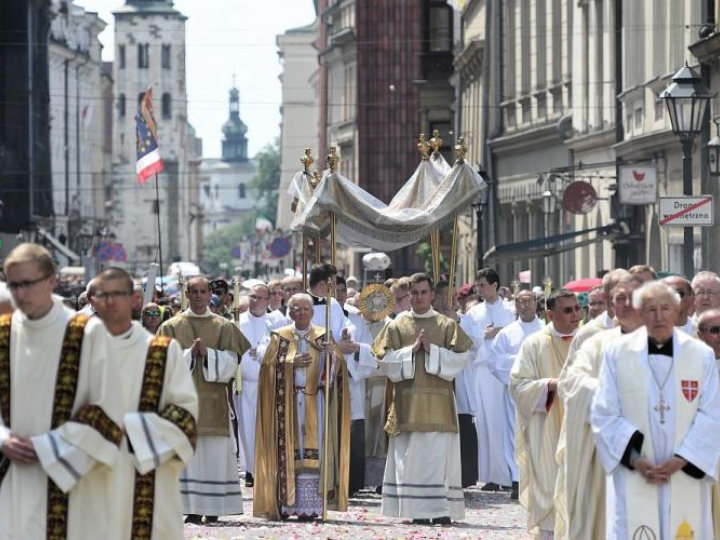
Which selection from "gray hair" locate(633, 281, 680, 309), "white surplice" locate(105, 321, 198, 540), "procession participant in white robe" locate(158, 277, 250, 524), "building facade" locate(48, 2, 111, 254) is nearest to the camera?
"white surplice" locate(105, 321, 198, 540)

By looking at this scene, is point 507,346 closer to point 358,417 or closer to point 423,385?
point 358,417

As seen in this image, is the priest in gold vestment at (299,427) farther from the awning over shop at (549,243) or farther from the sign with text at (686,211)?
the awning over shop at (549,243)

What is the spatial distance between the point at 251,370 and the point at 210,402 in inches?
129

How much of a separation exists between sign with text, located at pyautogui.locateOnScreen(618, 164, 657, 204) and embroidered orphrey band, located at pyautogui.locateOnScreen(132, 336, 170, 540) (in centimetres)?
1970

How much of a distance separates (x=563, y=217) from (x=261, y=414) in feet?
80.6

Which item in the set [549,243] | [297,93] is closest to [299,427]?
[549,243]

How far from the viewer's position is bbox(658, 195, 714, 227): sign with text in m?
19.0

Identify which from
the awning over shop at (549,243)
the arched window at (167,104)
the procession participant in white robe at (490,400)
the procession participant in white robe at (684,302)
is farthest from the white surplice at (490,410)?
the arched window at (167,104)

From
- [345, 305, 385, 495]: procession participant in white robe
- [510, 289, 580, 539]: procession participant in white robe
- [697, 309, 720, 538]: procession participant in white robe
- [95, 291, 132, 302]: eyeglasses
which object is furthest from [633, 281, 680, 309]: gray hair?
[345, 305, 385, 495]: procession participant in white robe

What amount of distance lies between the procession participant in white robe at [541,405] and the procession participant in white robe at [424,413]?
1961 millimetres

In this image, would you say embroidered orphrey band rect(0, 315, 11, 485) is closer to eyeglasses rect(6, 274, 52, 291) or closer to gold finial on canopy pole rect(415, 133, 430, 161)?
eyeglasses rect(6, 274, 52, 291)

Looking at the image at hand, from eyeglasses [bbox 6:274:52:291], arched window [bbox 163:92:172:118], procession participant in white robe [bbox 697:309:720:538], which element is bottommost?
procession participant in white robe [bbox 697:309:720:538]

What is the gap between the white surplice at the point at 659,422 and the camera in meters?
9.61

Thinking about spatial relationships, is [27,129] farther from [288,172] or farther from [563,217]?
[288,172]
